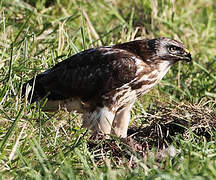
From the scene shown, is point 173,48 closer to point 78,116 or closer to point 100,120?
point 100,120

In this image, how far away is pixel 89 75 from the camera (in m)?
5.24

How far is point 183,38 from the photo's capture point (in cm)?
798

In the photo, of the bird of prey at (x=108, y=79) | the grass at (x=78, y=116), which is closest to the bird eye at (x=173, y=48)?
the bird of prey at (x=108, y=79)

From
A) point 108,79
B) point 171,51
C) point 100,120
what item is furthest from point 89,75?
point 171,51

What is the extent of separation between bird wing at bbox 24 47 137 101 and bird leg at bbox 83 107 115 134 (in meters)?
0.17

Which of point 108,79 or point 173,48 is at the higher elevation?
point 173,48

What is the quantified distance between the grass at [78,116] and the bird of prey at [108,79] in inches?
7.4

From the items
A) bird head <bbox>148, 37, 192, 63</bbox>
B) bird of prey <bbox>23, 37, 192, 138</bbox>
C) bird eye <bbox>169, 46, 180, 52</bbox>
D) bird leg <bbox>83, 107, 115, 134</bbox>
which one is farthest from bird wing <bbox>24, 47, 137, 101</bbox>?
bird eye <bbox>169, 46, 180, 52</bbox>

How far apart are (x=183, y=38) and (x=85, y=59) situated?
118 inches

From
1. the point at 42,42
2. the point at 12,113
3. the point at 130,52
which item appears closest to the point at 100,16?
the point at 42,42

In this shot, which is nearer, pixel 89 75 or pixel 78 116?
pixel 89 75

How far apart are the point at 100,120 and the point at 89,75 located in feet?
1.48

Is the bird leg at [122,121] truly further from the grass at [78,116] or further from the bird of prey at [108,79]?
the grass at [78,116]

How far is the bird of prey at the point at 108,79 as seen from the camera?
5086 millimetres
